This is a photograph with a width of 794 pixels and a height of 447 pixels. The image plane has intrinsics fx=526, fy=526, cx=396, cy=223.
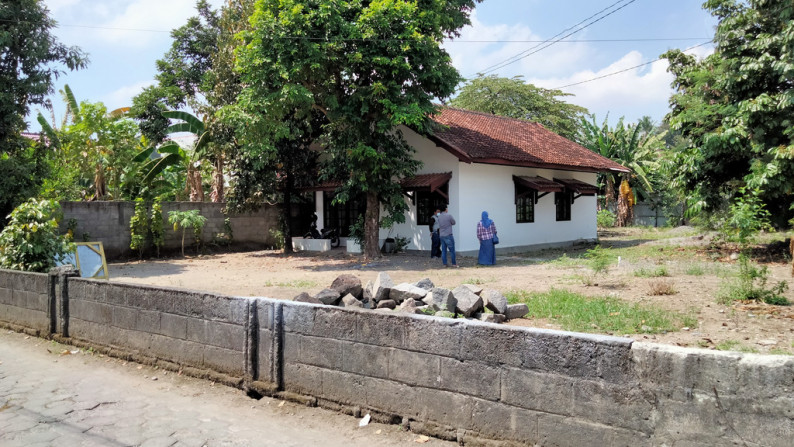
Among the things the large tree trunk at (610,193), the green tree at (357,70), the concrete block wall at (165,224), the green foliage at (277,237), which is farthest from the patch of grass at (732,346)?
the large tree trunk at (610,193)

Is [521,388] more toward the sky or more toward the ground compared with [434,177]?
more toward the ground

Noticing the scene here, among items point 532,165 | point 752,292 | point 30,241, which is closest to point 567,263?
point 532,165

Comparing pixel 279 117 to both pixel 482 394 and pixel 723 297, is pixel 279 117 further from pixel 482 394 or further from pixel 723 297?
pixel 482 394

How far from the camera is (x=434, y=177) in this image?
17172mm

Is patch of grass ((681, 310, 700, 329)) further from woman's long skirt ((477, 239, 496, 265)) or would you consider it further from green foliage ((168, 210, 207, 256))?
green foliage ((168, 210, 207, 256))

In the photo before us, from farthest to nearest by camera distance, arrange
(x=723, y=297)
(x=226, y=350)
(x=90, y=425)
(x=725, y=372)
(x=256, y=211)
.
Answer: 1. (x=256, y=211)
2. (x=723, y=297)
3. (x=226, y=350)
4. (x=90, y=425)
5. (x=725, y=372)

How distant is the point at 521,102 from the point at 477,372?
34.5 m

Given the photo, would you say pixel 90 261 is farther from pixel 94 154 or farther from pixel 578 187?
pixel 578 187

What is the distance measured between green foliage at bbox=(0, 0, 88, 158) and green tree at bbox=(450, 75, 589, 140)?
1040 inches

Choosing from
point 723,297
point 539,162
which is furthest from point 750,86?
point 723,297

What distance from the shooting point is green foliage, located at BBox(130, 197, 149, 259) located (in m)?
17.7

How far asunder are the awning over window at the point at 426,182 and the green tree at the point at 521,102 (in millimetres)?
19786

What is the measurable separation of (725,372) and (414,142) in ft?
52.0

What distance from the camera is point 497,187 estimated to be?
1842cm
